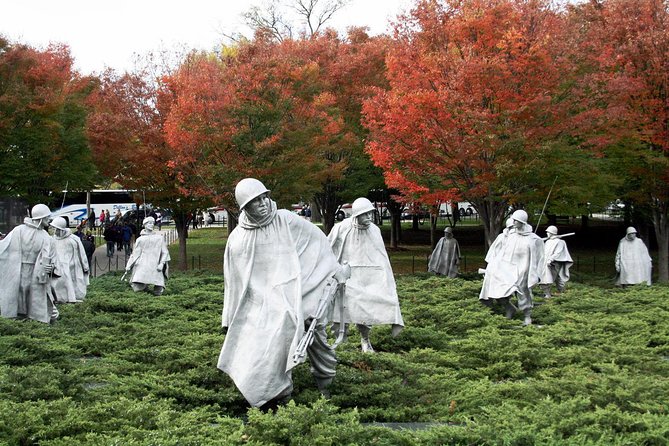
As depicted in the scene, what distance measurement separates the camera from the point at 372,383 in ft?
29.2

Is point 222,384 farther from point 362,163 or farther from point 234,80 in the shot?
point 362,163

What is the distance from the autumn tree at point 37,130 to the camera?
2419 centimetres

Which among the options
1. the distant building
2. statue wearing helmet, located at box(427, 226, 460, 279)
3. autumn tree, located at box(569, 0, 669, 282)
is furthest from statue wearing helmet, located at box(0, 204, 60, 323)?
autumn tree, located at box(569, 0, 669, 282)

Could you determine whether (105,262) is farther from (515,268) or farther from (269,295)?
(269,295)

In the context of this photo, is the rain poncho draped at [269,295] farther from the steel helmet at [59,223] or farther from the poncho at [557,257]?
the poncho at [557,257]

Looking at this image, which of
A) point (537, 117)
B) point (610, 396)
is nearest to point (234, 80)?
point (537, 117)

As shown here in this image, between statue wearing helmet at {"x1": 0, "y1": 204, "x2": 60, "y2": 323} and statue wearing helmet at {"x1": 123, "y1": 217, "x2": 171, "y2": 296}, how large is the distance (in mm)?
5428

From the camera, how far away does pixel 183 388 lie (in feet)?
28.4

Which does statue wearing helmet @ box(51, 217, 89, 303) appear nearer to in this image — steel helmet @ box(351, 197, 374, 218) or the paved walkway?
steel helmet @ box(351, 197, 374, 218)

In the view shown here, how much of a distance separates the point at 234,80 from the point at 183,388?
15.8 meters

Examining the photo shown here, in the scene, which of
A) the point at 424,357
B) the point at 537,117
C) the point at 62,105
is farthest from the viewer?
the point at 62,105

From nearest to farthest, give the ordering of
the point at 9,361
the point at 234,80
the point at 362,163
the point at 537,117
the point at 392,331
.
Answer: the point at 9,361, the point at 392,331, the point at 537,117, the point at 234,80, the point at 362,163

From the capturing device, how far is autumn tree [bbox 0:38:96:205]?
79.4 ft

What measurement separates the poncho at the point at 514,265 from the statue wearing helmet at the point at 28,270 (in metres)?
7.42
